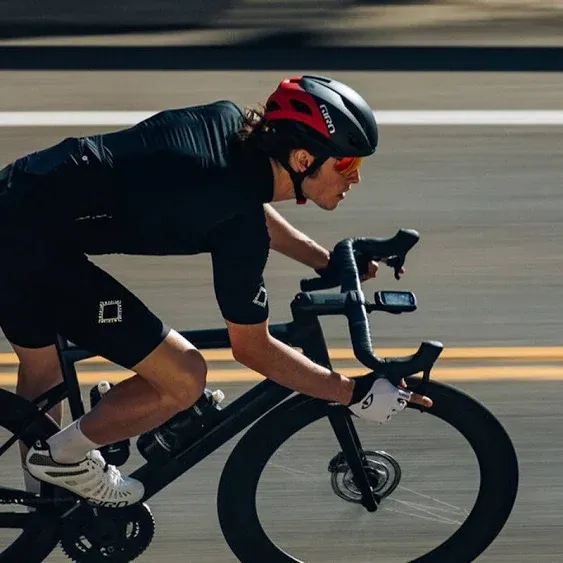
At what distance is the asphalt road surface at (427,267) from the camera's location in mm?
5266

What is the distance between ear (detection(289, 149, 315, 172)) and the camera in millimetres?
4484

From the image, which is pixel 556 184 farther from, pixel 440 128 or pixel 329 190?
pixel 329 190

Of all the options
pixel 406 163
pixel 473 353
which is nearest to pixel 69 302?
pixel 473 353

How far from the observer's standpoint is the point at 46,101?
11.3 meters

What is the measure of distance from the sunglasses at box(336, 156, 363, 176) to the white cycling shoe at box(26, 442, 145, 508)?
1222 mm

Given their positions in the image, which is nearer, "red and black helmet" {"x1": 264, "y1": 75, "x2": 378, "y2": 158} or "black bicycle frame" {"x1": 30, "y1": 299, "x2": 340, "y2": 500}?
"red and black helmet" {"x1": 264, "y1": 75, "x2": 378, "y2": 158}

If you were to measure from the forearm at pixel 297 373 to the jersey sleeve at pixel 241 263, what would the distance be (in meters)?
0.14

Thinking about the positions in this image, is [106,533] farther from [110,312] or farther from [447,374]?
[447,374]

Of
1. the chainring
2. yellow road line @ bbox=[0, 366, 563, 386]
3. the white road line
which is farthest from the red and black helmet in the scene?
the white road line

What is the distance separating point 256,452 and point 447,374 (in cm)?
209

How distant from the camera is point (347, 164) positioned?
4.53 metres

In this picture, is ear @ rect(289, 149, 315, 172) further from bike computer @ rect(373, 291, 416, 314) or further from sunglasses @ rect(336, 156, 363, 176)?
bike computer @ rect(373, 291, 416, 314)

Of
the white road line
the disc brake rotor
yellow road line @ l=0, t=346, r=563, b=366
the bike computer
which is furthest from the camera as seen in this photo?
the white road line

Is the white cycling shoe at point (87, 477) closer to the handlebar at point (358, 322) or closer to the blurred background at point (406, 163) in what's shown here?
the blurred background at point (406, 163)
